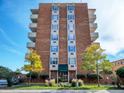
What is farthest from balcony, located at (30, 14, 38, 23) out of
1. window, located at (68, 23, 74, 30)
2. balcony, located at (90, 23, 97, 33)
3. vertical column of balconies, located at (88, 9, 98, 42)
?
balcony, located at (90, 23, 97, 33)

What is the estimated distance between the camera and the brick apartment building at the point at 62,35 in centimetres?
5516

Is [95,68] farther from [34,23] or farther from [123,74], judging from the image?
[34,23]

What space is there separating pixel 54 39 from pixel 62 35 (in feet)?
8.52

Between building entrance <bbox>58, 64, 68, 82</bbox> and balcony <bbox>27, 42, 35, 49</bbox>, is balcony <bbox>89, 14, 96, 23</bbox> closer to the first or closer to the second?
building entrance <bbox>58, 64, 68, 82</bbox>

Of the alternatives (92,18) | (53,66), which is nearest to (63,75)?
(53,66)

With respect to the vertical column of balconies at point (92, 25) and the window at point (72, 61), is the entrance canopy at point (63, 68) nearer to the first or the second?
the window at point (72, 61)

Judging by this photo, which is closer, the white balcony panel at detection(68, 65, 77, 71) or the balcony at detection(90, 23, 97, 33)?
the white balcony panel at detection(68, 65, 77, 71)

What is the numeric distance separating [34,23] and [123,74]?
1345 inches

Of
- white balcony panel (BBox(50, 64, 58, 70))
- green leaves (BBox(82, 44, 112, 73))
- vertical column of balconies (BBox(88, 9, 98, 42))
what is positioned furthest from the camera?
vertical column of balconies (BBox(88, 9, 98, 42))

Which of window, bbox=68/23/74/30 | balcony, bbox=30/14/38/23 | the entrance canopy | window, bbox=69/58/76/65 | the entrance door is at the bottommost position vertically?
the entrance door

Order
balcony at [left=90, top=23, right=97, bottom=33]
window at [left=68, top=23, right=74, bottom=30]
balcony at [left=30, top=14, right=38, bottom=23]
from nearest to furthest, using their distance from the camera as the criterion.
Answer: window at [left=68, top=23, right=74, bottom=30] → balcony at [left=90, top=23, right=97, bottom=33] → balcony at [left=30, top=14, right=38, bottom=23]

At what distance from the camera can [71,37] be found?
5841 centimetres

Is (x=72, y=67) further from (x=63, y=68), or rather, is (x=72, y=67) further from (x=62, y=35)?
(x=62, y=35)

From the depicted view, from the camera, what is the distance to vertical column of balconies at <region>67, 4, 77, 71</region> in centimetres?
5550
